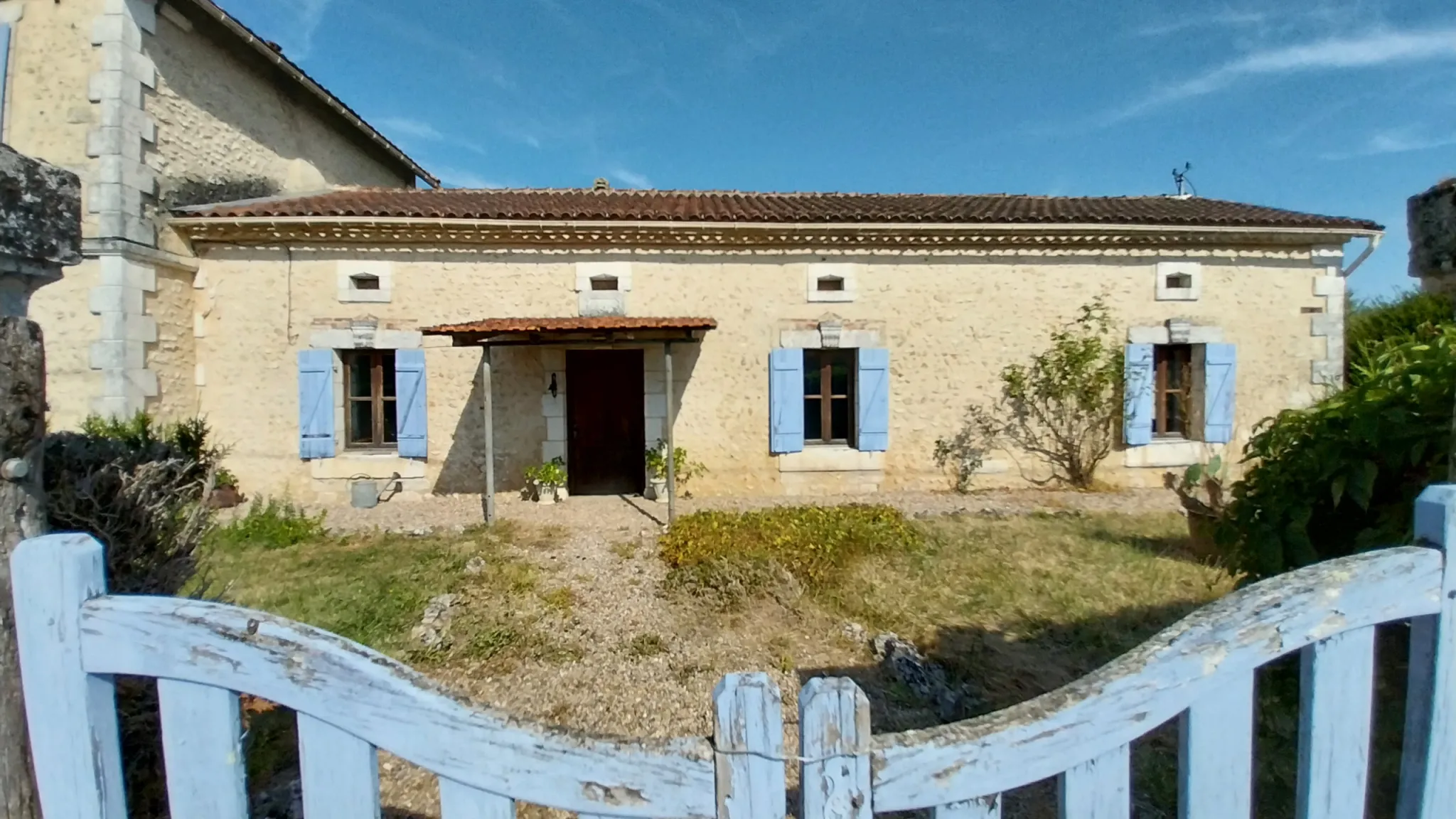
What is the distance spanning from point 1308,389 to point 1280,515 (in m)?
7.73

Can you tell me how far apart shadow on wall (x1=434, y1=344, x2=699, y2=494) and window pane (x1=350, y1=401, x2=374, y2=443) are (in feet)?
3.47

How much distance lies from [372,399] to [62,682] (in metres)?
6.88

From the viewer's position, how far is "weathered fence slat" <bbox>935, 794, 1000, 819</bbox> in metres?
0.89

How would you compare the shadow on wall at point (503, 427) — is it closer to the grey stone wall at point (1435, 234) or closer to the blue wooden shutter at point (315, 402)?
the blue wooden shutter at point (315, 402)

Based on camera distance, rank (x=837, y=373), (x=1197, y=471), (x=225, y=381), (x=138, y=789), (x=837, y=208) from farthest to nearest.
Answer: (x=837, y=208) < (x=837, y=373) < (x=225, y=381) < (x=1197, y=471) < (x=138, y=789)

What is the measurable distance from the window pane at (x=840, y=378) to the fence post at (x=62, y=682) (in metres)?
6.87

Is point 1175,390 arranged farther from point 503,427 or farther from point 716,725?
point 716,725

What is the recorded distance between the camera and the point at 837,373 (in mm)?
7434

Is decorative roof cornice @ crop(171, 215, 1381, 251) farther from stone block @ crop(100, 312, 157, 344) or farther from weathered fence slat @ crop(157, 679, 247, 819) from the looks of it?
weathered fence slat @ crop(157, 679, 247, 819)

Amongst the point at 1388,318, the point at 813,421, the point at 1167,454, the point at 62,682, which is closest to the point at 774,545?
the point at 813,421

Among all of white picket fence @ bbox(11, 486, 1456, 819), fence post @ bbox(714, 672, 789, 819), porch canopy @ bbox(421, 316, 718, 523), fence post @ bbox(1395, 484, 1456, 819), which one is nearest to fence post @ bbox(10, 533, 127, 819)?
white picket fence @ bbox(11, 486, 1456, 819)

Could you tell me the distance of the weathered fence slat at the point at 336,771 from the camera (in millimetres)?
896

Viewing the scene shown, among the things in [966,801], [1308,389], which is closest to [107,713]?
[966,801]

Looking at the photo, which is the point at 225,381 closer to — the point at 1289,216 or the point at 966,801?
the point at 966,801
